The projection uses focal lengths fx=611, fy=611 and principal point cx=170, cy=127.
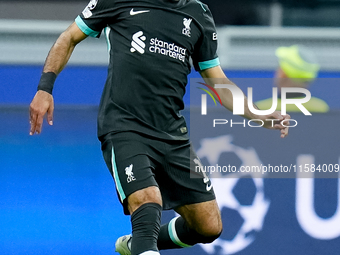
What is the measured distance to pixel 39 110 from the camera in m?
2.55

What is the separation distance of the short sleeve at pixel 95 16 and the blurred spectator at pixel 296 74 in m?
1.40

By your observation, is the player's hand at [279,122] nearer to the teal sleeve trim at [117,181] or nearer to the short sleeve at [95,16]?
the teal sleeve trim at [117,181]

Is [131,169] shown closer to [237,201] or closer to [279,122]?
Answer: [279,122]

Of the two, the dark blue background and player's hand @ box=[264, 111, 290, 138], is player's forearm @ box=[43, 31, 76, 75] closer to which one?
player's hand @ box=[264, 111, 290, 138]

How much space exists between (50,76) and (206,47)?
0.80m

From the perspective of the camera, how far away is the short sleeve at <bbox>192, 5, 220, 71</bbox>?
3.00 m

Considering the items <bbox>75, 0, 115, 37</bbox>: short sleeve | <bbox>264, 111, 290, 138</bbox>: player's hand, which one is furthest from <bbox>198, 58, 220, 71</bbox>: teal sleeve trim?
<bbox>75, 0, 115, 37</bbox>: short sleeve

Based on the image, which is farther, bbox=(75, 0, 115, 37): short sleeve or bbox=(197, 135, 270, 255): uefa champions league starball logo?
bbox=(197, 135, 270, 255): uefa champions league starball logo

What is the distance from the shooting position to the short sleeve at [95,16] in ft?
9.25

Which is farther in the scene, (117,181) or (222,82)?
(222,82)

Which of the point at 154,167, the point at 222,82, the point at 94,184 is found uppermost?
the point at 222,82

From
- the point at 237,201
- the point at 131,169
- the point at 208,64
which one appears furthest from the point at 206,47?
the point at 237,201

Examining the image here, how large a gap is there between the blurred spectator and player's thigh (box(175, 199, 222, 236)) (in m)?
1.08

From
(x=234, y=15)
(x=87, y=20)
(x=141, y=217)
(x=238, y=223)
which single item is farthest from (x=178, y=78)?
(x=234, y=15)
